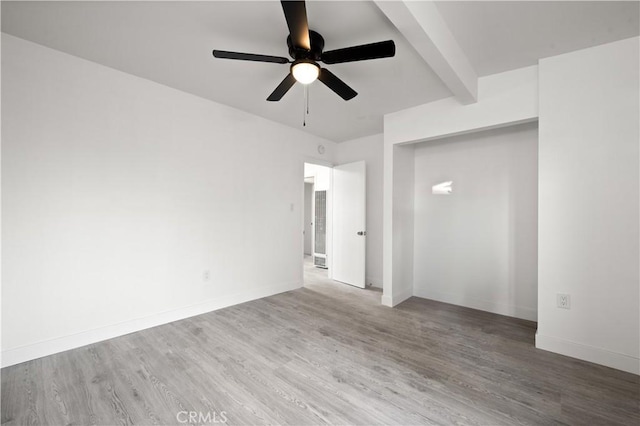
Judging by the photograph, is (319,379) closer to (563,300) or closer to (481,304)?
(563,300)

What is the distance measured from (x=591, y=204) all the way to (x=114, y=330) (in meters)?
4.55

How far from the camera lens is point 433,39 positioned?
1875mm

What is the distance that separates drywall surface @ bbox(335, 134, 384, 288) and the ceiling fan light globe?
9.08ft

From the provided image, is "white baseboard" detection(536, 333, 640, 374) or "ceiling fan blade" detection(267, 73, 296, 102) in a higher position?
"ceiling fan blade" detection(267, 73, 296, 102)

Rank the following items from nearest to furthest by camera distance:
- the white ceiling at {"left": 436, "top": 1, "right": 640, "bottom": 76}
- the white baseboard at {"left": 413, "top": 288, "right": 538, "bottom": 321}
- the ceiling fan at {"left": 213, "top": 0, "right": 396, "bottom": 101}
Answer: the ceiling fan at {"left": 213, "top": 0, "right": 396, "bottom": 101} → the white ceiling at {"left": 436, "top": 1, "right": 640, "bottom": 76} → the white baseboard at {"left": 413, "top": 288, "right": 538, "bottom": 321}

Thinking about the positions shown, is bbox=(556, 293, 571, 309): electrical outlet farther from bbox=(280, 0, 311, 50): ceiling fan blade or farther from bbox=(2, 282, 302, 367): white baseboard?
bbox=(2, 282, 302, 367): white baseboard

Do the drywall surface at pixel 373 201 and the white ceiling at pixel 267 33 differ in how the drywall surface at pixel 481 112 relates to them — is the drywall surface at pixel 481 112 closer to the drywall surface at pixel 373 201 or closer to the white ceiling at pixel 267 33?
the white ceiling at pixel 267 33

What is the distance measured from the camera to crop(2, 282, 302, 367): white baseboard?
86.5 inches

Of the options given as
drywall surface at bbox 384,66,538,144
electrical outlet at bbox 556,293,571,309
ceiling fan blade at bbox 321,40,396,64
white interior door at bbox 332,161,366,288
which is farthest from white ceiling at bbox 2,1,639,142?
electrical outlet at bbox 556,293,571,309

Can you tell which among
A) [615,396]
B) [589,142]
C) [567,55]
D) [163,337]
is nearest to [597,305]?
[615,396]

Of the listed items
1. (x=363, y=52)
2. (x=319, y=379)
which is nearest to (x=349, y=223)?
(x=319, y=379)

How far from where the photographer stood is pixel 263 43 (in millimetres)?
2240

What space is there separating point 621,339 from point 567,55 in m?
2.46

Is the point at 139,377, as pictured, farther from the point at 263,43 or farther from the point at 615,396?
the point at 615,396
